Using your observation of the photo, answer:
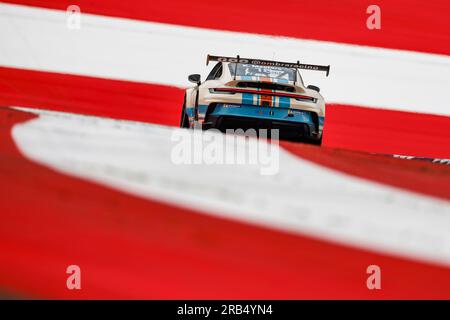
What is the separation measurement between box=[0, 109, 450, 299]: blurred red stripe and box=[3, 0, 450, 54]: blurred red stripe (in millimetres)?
4274

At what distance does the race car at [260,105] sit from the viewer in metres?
3.48

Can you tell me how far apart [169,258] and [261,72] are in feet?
9.81

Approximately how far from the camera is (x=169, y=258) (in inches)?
44.1

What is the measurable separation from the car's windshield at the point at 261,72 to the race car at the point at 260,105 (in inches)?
4.0

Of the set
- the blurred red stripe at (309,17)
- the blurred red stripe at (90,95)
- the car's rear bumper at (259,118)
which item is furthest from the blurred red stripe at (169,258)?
the blurred red stripe at (309,17)

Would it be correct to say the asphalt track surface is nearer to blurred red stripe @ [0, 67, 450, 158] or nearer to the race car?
the race car

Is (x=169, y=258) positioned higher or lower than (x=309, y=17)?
lower

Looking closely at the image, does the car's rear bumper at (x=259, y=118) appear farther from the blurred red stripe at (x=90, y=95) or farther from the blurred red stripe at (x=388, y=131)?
the blurred red stripe at (x=90, y=95)

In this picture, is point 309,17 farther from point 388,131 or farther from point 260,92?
point 260,92

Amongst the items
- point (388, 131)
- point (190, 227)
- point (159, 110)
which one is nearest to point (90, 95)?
point (159, 110)

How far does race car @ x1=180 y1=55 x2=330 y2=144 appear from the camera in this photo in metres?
3.48

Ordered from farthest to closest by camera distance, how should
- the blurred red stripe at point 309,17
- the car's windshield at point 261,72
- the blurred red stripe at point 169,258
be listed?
the blurred red stripe at point 309,17
the car's windshield at point 261,72
the blurred red stripe at point 169,258
